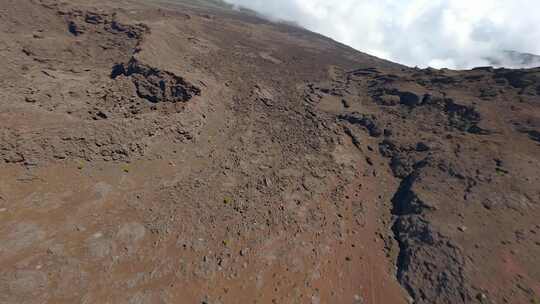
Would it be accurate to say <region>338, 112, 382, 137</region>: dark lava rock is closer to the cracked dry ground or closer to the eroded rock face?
the cracked dry ground

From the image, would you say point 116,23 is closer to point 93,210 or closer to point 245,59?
point 245,59

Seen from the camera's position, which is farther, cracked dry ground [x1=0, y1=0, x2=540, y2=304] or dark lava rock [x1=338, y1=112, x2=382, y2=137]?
dark lava rock [x1=338, y1=112, x2=382, y2=137]

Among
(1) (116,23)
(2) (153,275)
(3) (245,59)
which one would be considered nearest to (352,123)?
(3) (245,59)

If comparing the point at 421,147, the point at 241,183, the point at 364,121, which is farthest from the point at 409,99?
the point at 241,183

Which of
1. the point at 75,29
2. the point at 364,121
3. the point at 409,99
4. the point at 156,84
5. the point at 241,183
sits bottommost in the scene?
the point at 75,29

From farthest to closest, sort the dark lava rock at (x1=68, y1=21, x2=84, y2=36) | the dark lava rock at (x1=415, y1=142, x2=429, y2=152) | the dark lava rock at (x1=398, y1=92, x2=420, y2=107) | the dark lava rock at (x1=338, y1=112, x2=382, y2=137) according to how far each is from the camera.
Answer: the dark lava rock at (x1=68, y1=21, x2=84, y2=36), the dark lava rock at (x1=398, y1=92, x2=420, y2=107), the dark lava rock at (x1=338, y1=112, x2=382, y2=137), the dark lava rock at (x1=415, y1=142, x2=429, y2=152)

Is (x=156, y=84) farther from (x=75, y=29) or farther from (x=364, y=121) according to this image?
(x=364, y=121)

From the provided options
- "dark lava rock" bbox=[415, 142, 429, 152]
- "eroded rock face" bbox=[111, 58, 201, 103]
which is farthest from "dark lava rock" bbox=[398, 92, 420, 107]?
"eroded rock face" bbox=[111, 58, 201, 103]
